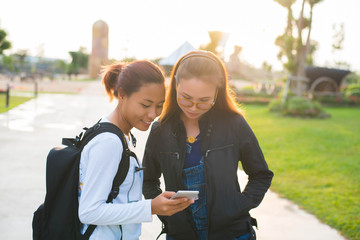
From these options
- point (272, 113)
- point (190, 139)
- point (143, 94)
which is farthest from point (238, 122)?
point (272, 113)

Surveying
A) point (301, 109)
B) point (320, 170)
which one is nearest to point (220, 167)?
point (320, 170)

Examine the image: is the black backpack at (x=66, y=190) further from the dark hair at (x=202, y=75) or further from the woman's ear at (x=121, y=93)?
the dark hair at (x=202, y=75)

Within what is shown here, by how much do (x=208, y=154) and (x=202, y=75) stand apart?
0.45 meters

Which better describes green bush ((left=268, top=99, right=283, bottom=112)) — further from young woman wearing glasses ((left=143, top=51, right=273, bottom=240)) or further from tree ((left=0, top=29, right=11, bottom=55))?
tree ((left=0, top=29, right=11, bottom=55))

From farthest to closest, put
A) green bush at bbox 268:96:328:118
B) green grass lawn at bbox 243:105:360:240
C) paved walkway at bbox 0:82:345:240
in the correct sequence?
green bush at bbox 268:96:328:118 → green grass lawn at bbox 243:105:360:240 → paved walkway at bbox 0:82:345:240

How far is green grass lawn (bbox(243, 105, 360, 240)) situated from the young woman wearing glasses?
210 cm

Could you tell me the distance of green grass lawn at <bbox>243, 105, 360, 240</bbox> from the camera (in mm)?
4355

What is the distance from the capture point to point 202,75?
71.5 inches

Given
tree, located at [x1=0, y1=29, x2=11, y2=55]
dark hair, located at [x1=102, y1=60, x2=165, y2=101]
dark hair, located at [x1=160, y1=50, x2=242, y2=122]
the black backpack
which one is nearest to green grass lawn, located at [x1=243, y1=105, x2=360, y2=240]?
dark hair, located at [x1=160, y1=50, x2=242, y2=122]

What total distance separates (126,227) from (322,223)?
3216 mm

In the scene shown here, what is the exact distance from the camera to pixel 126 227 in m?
1.66

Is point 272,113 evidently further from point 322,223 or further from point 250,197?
point 250,197

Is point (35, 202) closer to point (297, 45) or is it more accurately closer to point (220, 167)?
point (220, 167)

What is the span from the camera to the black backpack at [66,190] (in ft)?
4.97
